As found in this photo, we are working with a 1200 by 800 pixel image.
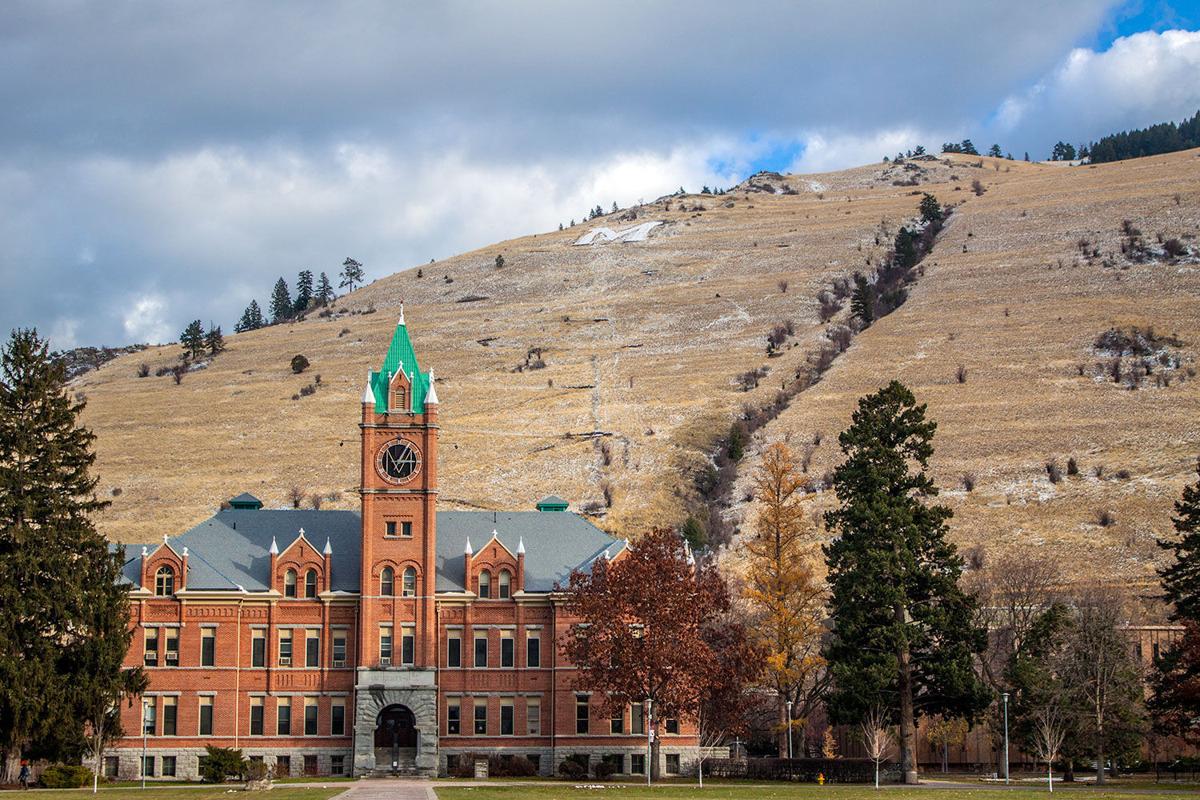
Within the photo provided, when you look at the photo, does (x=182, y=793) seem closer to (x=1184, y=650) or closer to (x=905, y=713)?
(x=905, y=713)

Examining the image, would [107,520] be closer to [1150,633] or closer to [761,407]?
[761,407]

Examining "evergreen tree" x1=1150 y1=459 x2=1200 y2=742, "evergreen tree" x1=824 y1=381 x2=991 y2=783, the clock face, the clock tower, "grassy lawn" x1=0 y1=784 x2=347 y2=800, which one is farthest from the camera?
the clock face

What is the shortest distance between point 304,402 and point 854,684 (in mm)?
107261

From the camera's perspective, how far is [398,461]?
81.6 m

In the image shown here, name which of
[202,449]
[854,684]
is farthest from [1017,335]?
[854,684]

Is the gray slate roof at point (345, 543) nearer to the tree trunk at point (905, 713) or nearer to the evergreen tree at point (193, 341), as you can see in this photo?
the tree trunk at point (905, 713)

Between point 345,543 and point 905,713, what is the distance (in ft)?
108

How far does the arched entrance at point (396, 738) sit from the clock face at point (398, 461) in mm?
12719

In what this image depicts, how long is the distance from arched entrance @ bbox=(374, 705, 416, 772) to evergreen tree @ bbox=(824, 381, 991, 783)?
23.2m

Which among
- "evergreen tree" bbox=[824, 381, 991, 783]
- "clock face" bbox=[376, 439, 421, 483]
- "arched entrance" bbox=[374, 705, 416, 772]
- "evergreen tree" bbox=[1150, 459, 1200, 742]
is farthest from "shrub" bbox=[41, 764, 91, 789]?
"evergreen tree" bbox=[1150, 459, 1200, 742]

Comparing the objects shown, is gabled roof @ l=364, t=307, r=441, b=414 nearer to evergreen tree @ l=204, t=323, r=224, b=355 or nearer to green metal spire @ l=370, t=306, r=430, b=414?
green metal spire @ l=370, t=306, r=430, b=414

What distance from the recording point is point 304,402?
164875mm

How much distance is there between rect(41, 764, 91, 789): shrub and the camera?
6353 cm

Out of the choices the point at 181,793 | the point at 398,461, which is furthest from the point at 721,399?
the point at 181,793
